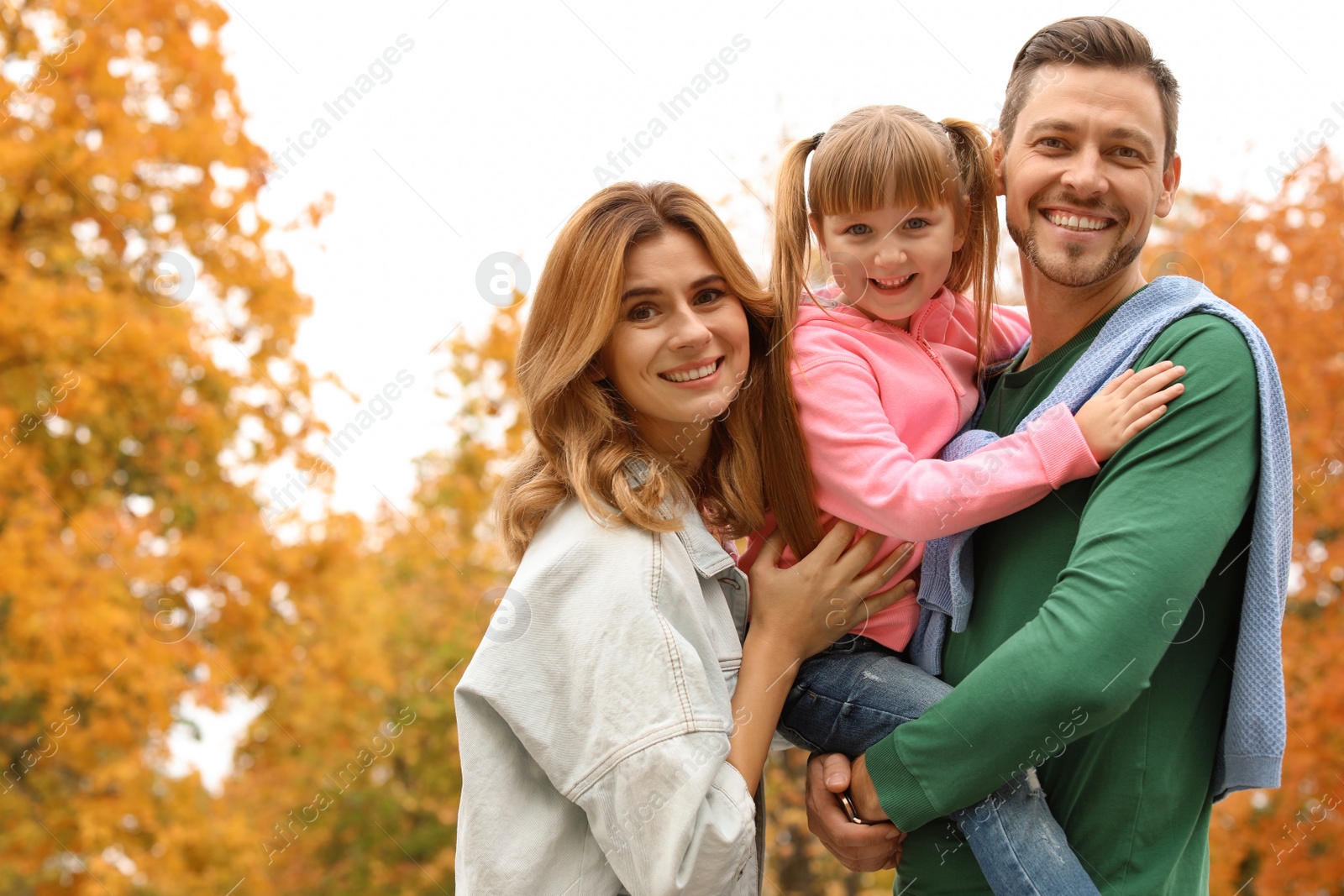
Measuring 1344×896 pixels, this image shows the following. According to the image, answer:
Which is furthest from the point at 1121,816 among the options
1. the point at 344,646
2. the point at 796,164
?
the point at 344,646

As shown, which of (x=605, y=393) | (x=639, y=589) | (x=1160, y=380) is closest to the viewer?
(x=1160, y=380)

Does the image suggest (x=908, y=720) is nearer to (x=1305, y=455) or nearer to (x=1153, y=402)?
(x=1153, y=402)

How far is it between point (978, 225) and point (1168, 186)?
387mm

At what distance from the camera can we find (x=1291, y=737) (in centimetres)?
547

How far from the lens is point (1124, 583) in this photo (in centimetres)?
172

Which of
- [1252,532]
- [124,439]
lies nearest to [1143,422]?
[1252,532]

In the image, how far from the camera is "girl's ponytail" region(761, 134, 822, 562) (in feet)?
7.58

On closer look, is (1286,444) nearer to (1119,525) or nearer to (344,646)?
(1119,525)

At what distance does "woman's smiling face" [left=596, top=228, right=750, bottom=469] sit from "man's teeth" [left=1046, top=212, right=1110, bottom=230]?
25.7 inches

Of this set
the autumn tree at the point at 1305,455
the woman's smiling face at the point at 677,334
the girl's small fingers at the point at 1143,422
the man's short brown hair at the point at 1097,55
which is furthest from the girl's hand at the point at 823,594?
the autumn tree at the point at 1305,455

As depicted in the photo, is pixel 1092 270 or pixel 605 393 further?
pixel 605 393

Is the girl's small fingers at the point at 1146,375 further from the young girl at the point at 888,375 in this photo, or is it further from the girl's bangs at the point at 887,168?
the girl's bangs at the point at 887,168

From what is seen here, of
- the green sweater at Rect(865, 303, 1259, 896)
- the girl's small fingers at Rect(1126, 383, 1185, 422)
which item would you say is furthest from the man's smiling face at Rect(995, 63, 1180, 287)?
the girl's small fingers at Rect(1126, 383, 1185, 422)

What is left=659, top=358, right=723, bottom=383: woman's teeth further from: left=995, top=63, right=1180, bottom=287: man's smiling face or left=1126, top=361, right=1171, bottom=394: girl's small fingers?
left=1126, top=361, right=1171, bottom=394: girl's small fingers
